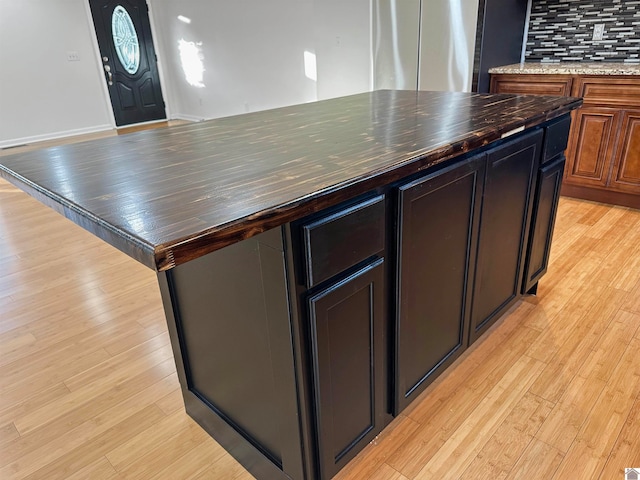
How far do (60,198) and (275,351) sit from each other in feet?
1.81

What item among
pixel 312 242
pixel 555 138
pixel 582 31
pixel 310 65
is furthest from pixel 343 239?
pixel 310 65

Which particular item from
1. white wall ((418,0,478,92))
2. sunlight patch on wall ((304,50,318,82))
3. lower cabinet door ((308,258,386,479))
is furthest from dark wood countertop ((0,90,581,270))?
sunlight patch on wall ((304,50,318,82))

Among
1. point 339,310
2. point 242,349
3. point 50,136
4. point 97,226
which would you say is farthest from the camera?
point 50,136

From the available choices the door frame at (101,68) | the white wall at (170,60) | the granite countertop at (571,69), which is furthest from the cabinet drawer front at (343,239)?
the door frame at (101,68)

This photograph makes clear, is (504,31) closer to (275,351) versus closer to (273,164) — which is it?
(273,164)

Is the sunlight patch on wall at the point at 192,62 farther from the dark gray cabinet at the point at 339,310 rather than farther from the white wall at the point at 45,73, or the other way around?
the dark gray cabinet at the point at 339,310

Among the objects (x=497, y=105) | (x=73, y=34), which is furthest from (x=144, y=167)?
(x=73, y=34)

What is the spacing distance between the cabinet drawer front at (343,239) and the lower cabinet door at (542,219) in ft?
3.36

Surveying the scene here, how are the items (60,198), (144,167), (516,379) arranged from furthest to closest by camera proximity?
(516,379), (144,167), (60,198)

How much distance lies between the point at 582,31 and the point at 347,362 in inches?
138

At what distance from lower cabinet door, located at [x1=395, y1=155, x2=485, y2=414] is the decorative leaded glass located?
23.0 feet

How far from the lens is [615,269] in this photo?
7.73ft

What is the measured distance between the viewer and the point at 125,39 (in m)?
6.85

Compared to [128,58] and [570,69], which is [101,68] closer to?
[128,58]
